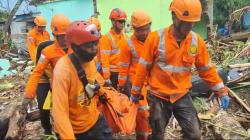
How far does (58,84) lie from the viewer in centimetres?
425

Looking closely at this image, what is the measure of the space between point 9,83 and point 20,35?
11.1 metres

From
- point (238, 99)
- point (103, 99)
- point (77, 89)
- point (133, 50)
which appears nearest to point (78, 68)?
point (77, 89)

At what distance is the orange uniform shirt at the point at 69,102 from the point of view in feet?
13.8

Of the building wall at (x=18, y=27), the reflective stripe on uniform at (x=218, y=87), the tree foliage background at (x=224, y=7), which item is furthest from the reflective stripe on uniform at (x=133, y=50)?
the building wall at (x=18, y=27)

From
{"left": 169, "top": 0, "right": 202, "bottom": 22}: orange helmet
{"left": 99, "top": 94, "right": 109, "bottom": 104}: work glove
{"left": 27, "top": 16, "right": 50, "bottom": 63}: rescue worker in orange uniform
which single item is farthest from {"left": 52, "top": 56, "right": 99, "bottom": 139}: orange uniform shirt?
{"left": 27, "top": 16, "right": 50, "bottom": 63}: rescue worker in orange uniform

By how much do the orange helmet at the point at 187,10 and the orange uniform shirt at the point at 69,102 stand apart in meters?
1.15

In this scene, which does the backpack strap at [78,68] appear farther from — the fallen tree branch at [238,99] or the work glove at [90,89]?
the fallen tree branch at [238,99]

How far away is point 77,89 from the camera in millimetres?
4441

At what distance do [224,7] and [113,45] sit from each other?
15.6 meters

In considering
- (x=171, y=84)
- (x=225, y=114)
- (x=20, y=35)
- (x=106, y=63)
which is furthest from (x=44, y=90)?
(x=20, y=35)

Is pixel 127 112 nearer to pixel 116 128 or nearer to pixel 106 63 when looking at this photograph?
pixel 116 128

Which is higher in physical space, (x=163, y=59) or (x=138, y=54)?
(x=163, y=59)

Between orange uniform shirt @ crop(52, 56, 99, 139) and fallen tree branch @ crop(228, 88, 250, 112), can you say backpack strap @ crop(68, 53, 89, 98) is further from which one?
fallen tree branch @ crop(228, 88, 250, 112)

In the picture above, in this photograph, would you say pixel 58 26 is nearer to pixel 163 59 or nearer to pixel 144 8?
pixel 163 59
